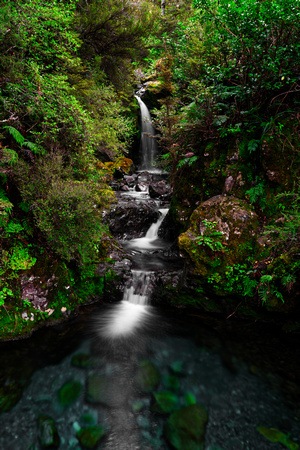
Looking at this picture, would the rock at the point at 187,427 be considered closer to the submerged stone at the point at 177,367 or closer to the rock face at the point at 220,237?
the submerged stone at the point at 177,367

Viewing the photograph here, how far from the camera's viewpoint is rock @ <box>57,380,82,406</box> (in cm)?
282

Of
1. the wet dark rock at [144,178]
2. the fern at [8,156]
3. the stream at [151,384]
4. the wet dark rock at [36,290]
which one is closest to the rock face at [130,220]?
the stream at [151,384]

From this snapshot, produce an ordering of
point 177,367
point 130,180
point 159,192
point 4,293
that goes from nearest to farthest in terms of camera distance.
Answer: point 177,367 → point 4,293 → point 159,192 → point 130,180

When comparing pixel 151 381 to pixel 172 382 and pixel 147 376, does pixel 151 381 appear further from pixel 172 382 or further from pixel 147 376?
pixel 172 382

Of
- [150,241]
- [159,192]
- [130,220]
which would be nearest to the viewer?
[150,241]

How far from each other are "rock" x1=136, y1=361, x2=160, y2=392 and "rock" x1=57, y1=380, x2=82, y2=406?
2.89ft

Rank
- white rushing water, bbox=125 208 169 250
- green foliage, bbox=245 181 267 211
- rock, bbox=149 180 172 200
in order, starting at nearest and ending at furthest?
1. green foliage, bbox=245 181 267 211
2. white rushing water, bbox=125 208 169 250
3. rock, bbox=149 180 172 200

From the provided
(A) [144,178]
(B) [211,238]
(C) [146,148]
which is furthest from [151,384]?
(C) [146,148]

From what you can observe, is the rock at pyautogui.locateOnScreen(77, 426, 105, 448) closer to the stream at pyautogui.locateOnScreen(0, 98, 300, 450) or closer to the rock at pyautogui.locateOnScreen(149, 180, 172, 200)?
the stream at pyautogui.locateOnScreen(0, 98, 300, 450)

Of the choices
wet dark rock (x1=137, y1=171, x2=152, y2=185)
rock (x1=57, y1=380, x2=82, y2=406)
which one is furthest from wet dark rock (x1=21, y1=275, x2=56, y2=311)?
wet dark rock (x1=137, y1=171, x2=152, y2=185)

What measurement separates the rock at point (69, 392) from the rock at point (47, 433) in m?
0.25

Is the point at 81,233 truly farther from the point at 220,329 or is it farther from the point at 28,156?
the point at 220,329

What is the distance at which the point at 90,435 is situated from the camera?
245 cm

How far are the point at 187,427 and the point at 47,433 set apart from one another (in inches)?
64.7
